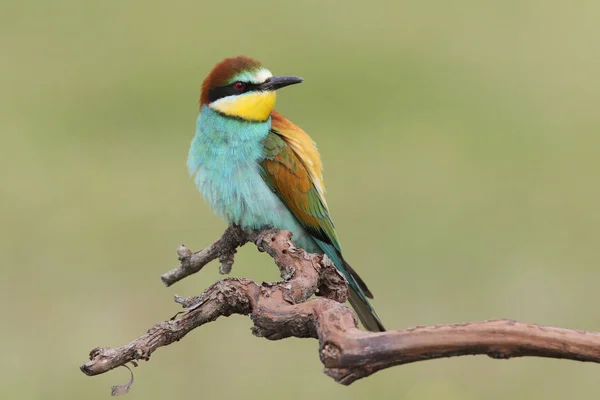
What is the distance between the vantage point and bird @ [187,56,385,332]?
191 centimetres

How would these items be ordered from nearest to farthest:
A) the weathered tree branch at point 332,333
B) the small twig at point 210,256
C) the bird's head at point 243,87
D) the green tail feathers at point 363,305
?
the weathered tree branch at point 332,333, the small twig at point 210,256, the green tail feathers at point 363,305, the bird's head at point 243,87

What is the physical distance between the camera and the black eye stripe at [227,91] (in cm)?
191

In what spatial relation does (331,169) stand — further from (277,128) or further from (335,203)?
(277,128)

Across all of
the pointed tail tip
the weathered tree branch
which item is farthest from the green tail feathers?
the weathered tree branch

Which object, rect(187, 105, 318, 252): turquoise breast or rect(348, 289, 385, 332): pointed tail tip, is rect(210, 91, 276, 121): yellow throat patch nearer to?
rect(187, 105, 318, 252): turquoise breast

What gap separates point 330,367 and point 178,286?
2.29 m

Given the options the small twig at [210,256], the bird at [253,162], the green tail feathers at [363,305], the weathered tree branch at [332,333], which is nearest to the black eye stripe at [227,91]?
the bird at [253,162]

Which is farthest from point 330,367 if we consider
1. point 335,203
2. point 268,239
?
point 335,203

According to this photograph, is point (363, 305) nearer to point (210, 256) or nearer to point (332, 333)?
point (210, 256)

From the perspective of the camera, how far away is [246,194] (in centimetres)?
190

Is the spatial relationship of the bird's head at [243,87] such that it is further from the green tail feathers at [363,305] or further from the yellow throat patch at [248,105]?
the green tail feathers at [363,305]

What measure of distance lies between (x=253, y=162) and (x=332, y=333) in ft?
3.32

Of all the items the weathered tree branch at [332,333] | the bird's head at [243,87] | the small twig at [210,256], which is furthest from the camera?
the bird's head at [243,87]

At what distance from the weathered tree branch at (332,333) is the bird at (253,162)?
1.94 ft
